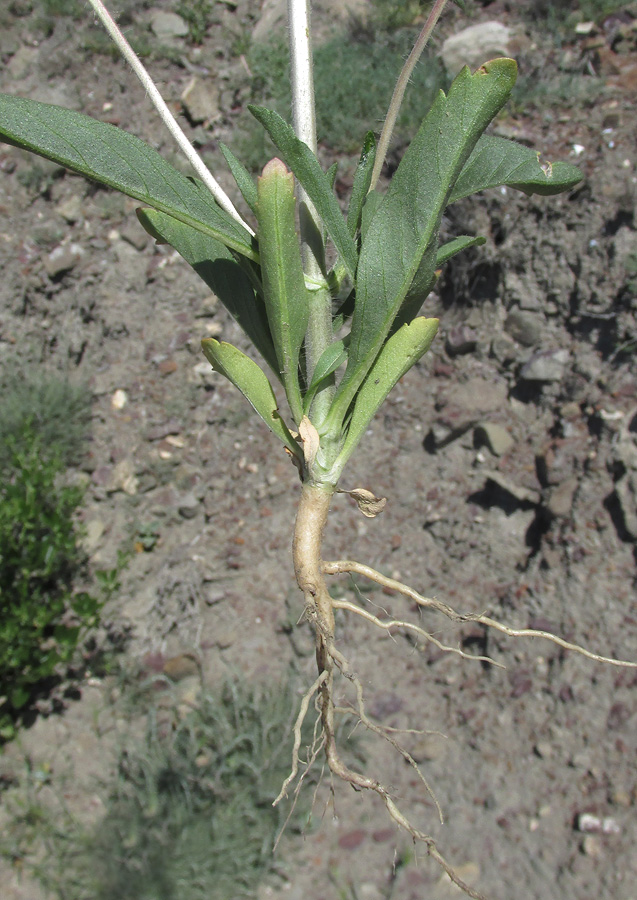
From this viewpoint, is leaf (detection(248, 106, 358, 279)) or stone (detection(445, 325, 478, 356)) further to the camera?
stone (detection(445, 325, 478, 356))

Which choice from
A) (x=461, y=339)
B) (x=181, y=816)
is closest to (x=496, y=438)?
(x=461, y=339)

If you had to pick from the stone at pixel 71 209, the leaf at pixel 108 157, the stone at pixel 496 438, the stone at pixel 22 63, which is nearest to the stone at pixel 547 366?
the stone at pixel 496 438

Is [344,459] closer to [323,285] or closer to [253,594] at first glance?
[323,285]

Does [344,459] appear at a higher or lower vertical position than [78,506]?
higher

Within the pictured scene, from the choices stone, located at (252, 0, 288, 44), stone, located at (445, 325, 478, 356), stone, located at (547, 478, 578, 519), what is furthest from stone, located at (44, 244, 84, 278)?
stone, located at (547, 478, 578, 519)

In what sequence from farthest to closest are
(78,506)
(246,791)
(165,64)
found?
(165,64) < (78,506) < (246,791)

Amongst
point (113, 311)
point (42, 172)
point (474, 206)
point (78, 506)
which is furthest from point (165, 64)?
point (78, 506)

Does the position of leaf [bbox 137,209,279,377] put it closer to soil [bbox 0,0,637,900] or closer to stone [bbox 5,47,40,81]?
soil [bbox 0,0,637,900]

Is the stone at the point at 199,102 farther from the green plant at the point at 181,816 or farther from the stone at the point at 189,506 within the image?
the green plant at the point at 181,816

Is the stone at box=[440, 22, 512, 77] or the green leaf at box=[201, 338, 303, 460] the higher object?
the stone at box=[440, 22, 512, 77]
